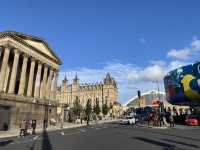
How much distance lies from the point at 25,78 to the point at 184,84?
121 feet

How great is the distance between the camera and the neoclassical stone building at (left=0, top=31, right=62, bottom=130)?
49.7 meters

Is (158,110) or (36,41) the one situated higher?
(36,41)

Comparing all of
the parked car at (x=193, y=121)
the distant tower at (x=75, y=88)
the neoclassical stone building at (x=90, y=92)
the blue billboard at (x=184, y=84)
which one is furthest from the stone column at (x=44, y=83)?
the distant tower at (x=75, y=88)

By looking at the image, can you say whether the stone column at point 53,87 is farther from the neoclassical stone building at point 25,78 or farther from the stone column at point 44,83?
the stone column at point 44,83

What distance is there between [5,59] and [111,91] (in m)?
139

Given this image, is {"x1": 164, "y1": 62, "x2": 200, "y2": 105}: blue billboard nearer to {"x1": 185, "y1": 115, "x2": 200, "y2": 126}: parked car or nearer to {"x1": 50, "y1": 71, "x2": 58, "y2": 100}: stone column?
{"x1": 185, "y1": 115, "x2": 200, "y2": 126}: parked car

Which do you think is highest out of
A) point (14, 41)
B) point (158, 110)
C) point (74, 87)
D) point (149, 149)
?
point (74, 87)

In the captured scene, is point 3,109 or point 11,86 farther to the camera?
point 11,86

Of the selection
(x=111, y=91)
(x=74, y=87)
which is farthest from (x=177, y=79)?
(x=74, y=87)

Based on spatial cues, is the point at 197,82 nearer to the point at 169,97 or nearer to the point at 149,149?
the point at 169,97

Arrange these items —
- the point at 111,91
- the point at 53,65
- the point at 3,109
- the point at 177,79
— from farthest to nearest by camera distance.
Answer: the point at 111,91
the point at 53,65
the point at 177,79
the point at 3,109

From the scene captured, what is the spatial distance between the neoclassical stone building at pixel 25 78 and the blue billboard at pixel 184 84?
29.6 meters

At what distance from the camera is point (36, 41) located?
63969 mm

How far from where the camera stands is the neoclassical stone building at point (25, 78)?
163 ft
